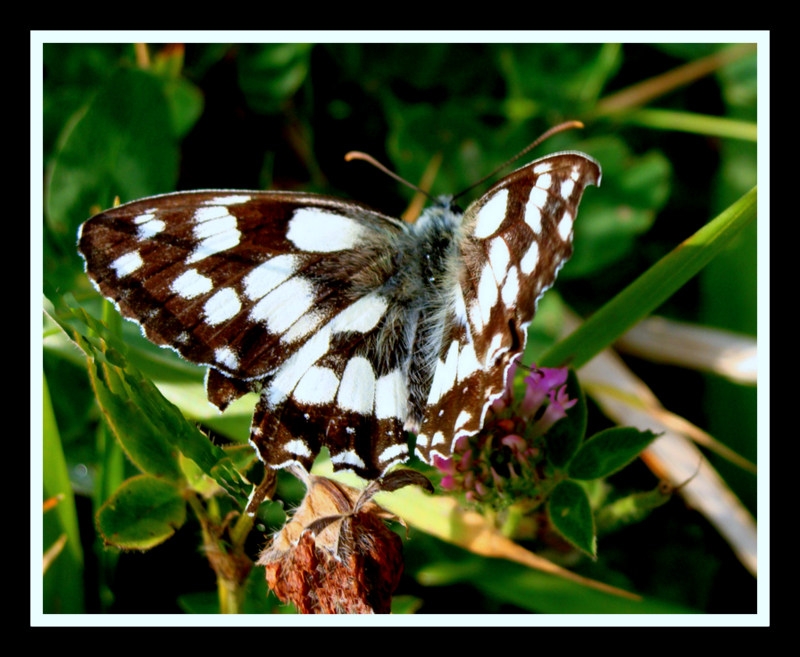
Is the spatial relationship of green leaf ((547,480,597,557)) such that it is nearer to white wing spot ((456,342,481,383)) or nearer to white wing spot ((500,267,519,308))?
white wing spot ((456,342,481,383))

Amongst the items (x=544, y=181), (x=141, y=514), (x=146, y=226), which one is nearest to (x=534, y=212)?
(x=544, y=181)

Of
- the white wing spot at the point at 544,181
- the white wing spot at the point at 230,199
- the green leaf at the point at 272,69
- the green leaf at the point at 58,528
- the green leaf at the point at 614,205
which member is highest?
the green leaf at the point at 272,69

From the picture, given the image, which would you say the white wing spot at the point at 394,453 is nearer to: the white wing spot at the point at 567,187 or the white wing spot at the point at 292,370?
the white wing spot at the point at 292,370

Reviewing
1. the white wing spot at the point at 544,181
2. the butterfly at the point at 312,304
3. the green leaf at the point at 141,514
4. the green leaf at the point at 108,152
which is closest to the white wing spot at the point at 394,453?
the butterfly at the point at 312,304

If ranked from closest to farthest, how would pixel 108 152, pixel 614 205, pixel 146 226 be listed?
pixel 146 226
pixel 108 152
pixel 614 205

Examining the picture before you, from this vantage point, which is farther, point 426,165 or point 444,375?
point 426,165

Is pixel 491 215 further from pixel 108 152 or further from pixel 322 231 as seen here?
pixel 108 152
